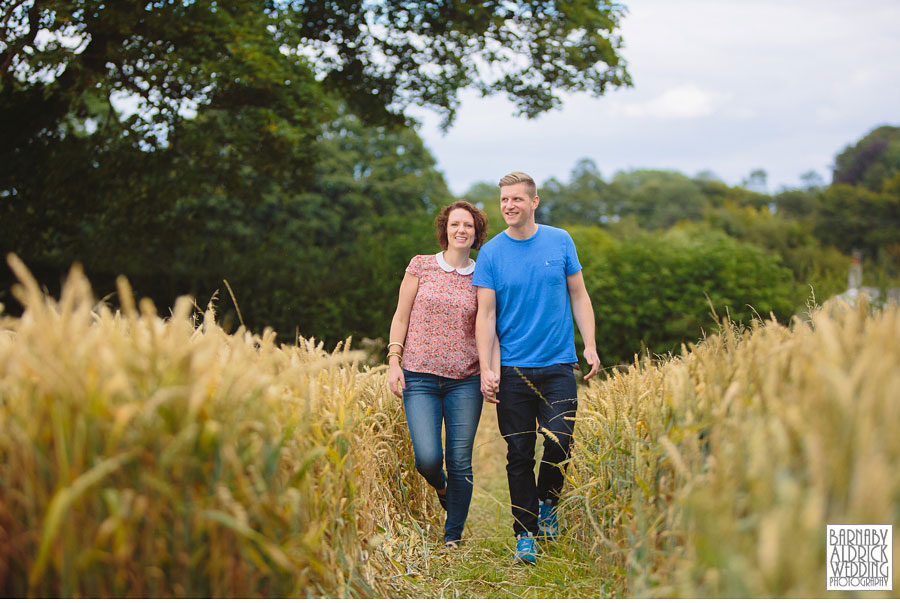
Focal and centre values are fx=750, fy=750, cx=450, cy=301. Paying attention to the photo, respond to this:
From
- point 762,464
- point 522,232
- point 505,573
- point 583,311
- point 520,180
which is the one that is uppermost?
point 520,180

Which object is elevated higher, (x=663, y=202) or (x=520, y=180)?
(x=663, y=202)

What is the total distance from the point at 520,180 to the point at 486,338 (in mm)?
898

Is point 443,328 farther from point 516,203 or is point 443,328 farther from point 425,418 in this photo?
point 516,203

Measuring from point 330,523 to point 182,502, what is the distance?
76 centimetres

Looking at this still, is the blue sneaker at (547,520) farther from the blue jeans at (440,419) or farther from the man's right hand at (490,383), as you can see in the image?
the man's right hand at (490,383)

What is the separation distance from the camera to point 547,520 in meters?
4.33

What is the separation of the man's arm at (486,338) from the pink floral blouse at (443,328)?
0.12 meters

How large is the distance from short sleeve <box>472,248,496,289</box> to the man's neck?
7.7 inches

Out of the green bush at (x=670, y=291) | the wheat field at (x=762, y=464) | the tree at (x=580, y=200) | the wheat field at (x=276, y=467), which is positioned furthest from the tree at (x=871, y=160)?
the wheat field at (x=276, y=467)

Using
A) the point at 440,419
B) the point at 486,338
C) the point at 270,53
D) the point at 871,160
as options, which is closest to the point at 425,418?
the point at 440,419

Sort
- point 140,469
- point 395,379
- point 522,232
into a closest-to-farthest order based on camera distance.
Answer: point 140,469 → point 522,232 → point 395,379

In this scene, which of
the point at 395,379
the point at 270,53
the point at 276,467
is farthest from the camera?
the point at 270,53

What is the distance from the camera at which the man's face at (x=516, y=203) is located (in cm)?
414

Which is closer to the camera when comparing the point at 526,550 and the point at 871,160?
the point at 526,550
